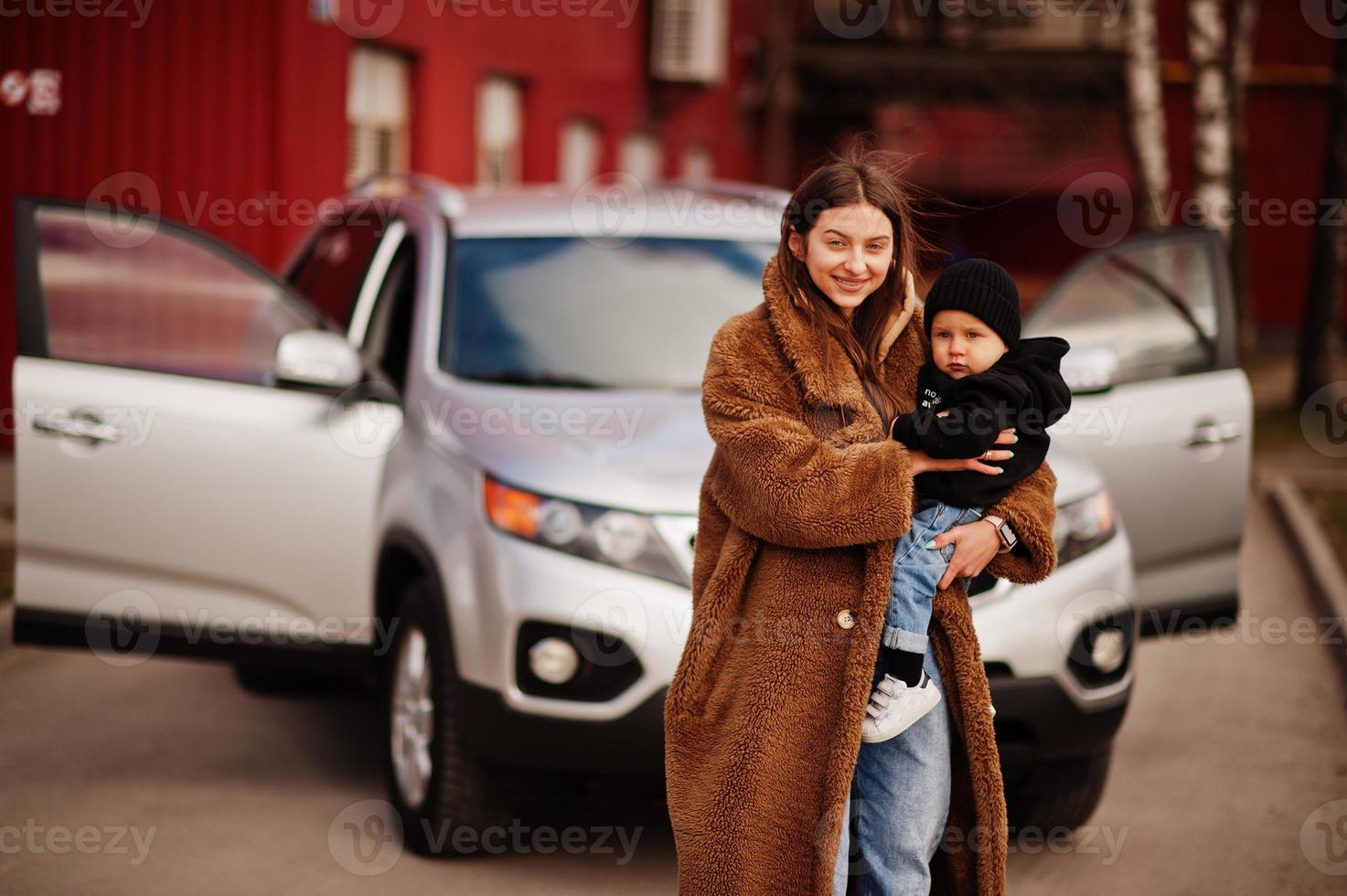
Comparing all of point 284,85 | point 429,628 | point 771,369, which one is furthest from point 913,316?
point 284,85

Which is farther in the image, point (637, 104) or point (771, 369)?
point (637, 104)

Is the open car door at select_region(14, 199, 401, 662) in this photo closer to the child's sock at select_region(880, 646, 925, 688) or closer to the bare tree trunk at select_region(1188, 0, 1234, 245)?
the child's sock at select_region(880, 646, 925, 688)

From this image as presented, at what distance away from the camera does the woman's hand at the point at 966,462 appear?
2.72m

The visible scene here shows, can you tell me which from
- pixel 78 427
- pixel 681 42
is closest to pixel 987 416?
pixel 78 427

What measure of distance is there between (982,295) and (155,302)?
138 inches

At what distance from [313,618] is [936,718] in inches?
104

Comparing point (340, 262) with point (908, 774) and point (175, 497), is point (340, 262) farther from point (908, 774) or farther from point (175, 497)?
point (908, 774)

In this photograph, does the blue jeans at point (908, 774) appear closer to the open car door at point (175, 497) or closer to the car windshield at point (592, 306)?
the car windshield at point (592, 306)

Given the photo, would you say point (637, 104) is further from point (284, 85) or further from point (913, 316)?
point (913, 316)

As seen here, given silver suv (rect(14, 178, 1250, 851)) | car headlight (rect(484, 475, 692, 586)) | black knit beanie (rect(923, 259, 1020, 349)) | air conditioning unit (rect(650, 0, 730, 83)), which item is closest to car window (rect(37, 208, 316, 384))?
silver suv (rect(14, 178, 1250, 851))

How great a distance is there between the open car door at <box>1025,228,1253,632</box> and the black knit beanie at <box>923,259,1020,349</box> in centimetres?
247

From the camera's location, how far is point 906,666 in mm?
2791

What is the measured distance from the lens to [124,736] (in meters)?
5.75

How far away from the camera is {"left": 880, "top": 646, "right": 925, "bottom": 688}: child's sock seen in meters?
2.79
